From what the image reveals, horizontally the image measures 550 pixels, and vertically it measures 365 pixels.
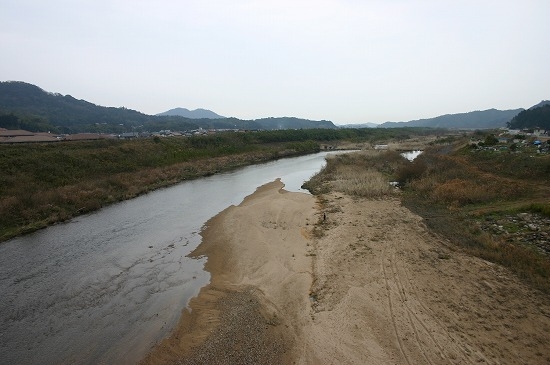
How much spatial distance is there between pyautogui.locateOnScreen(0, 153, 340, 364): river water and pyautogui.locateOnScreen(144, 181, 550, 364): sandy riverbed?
1.12 m

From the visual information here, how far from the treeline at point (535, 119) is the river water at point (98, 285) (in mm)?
110877

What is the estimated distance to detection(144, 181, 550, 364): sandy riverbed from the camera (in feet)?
27.7

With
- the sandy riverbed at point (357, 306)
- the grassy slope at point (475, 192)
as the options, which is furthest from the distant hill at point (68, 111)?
the sandy riverbed at point (357, 306)

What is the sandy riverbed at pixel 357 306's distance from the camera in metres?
8.45

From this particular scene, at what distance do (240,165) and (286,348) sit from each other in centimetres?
4341

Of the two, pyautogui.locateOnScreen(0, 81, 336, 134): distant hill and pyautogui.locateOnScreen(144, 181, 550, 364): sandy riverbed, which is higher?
pyautogui.locateOnScreen(0, 81, 336, 134): distant hill

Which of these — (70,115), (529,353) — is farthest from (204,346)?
(70,115)

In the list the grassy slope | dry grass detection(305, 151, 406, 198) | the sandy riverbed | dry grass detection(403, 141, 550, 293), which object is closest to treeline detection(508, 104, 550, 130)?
the grassy slope

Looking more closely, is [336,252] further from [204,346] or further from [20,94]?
[20,94]

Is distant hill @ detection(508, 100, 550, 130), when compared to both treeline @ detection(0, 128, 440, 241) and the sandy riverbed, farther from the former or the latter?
the sandy riverbed

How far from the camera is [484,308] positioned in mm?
9828

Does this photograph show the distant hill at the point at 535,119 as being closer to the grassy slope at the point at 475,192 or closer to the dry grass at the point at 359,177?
the grassy slope at the point at 475,192

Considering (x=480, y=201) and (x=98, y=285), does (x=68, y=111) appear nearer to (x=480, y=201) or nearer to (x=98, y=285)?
(x=98, y=285)

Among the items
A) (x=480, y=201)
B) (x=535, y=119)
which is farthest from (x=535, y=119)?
(x=480, y=201)
